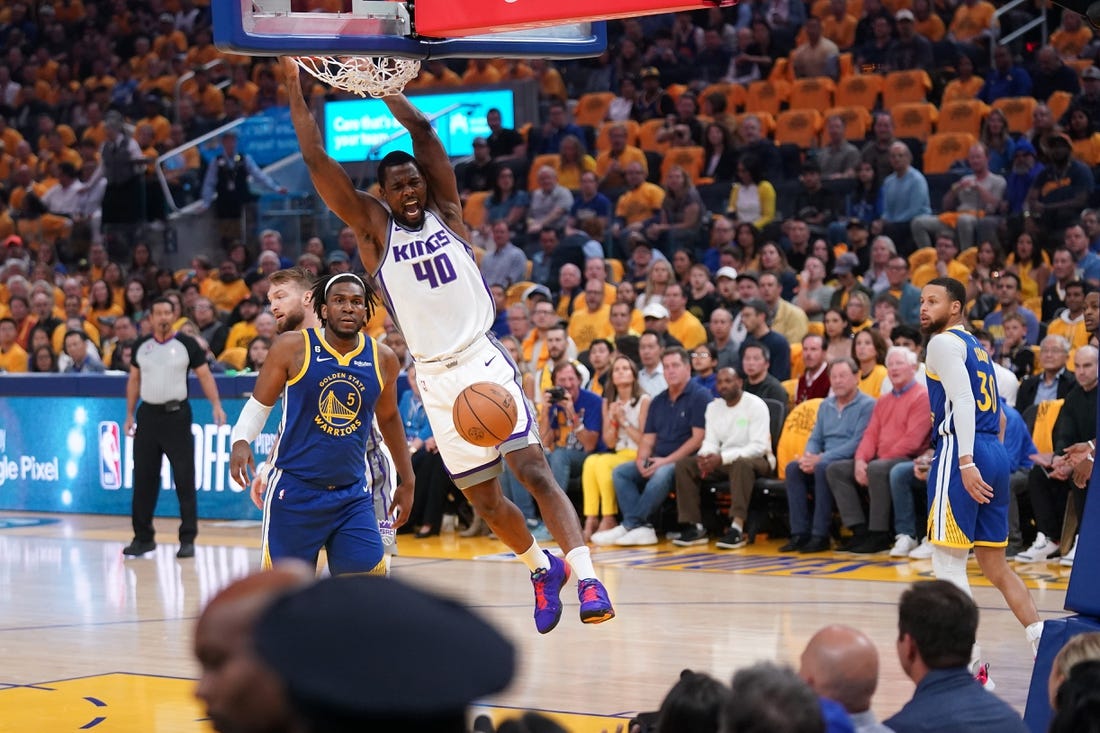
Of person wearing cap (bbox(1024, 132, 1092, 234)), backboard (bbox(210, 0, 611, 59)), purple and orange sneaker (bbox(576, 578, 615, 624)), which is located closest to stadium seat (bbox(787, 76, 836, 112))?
person wearing cap (bbox(1024, 132, 1092, 234))

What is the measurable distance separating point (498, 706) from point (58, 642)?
3155 millimetres

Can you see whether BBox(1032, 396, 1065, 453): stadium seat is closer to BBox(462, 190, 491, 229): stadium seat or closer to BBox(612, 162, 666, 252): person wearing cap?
BBox(612, 162, 666, 252): person wearing cap

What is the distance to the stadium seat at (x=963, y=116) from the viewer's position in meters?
15.9

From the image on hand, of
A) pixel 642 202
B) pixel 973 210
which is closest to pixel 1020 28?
pixel 973 210

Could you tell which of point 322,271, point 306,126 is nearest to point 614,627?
point 306,126

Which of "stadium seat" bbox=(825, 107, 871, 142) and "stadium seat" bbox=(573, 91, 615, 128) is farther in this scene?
"stadium seat" bbox=(573, 91, 615, 128)

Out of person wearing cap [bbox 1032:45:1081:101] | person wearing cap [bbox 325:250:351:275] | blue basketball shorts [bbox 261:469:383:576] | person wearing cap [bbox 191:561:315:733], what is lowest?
blue basketball shorts [bbox 261:469:383:576]

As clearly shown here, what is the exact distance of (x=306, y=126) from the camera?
20.6 feet

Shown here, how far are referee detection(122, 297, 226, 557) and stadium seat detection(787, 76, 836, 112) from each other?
822 centimetres

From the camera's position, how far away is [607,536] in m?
12.3

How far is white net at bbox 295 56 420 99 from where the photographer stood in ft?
21.0

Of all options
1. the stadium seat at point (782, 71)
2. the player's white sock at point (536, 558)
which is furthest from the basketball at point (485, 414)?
the stadium seat at point (782, 71)

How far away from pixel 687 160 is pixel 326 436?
36.6 feet

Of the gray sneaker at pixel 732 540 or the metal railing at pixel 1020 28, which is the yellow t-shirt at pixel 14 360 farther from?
the metal railing at pixel 1020 28
